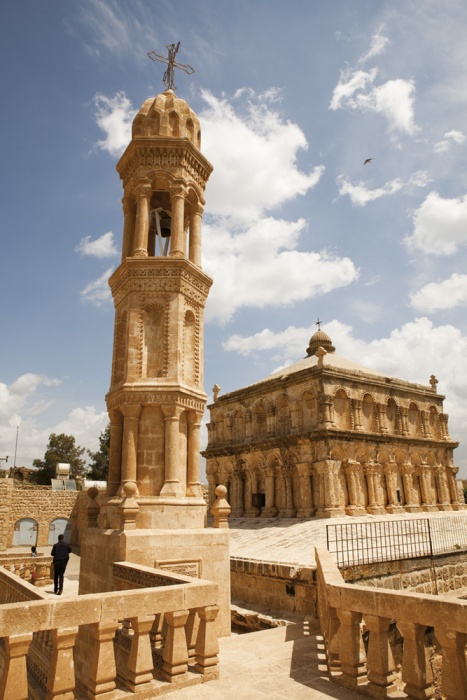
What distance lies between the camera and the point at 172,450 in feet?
32.8

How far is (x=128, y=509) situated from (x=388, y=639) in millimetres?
5282

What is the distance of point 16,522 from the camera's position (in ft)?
102

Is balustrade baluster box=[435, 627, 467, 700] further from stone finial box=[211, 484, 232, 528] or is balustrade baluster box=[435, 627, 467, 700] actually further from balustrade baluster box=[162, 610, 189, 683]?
stone finial box=[211, 484, 232, 528]

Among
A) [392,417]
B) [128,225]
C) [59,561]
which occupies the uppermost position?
[128,225]

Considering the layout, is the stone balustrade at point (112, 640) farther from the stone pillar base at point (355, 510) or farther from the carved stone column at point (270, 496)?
the carved stone column at point (270, 496)

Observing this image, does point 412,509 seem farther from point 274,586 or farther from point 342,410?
point 274,586

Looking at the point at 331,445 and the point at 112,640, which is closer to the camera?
the point at 112,640

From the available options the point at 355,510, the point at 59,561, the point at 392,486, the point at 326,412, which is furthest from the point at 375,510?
the point at 59,561

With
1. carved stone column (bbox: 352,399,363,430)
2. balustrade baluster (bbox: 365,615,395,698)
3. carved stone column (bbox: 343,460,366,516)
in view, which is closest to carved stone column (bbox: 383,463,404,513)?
carved stone column (bbox: 343,460,366,516)

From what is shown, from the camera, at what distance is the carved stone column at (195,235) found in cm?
1208

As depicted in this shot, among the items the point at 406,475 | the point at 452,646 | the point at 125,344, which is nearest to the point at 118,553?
the point at 125,344

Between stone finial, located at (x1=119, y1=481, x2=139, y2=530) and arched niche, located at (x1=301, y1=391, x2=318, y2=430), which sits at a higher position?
arched niche, located at (x1=301, y1=391, x2=318, y2=430)

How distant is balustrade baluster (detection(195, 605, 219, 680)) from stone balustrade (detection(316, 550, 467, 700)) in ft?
4.18

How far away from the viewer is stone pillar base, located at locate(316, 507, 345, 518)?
23016mm
